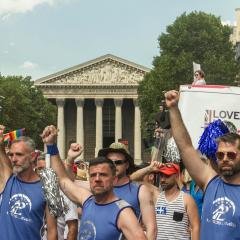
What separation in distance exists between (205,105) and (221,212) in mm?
5120

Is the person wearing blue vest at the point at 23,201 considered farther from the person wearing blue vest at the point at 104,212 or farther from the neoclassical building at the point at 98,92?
the neoclassical building at the point at 98,92

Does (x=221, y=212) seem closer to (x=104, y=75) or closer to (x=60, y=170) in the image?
(x=60, y=170)

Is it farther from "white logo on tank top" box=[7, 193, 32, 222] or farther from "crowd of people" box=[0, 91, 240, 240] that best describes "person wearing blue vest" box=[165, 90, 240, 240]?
"white logo on tank top" box=[7, 193, 32, 222]

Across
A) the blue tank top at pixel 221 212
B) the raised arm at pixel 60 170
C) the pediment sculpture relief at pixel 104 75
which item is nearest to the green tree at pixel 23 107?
the pediment sculpture relief at pixel 104 75

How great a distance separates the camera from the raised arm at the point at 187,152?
182 inches

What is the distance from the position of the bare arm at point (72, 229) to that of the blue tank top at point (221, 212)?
283 cm

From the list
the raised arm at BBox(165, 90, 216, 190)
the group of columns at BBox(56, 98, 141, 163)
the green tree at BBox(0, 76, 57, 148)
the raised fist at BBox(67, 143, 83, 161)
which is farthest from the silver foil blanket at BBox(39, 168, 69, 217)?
the group of columns at BBox(56, 98, 141, 163)

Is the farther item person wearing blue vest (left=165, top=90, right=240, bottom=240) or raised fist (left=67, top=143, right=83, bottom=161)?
raised fist (left=67, top=143, right=83, bottom=161)

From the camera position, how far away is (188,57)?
47000 millimetres

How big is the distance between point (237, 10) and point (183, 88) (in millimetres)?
69726

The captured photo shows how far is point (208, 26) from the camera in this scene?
165 feet

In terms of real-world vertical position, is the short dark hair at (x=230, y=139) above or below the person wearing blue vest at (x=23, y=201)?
above

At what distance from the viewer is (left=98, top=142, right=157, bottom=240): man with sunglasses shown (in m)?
5.42

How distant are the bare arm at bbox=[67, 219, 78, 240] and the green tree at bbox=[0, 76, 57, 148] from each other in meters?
56.4
